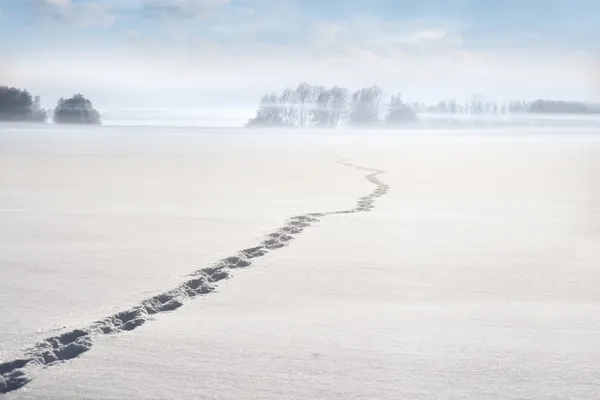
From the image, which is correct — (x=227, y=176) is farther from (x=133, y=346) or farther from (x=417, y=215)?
(x=133, y=346)

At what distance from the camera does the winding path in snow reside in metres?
1.59

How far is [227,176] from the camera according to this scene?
24.8ft

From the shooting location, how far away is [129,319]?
6.47 feet

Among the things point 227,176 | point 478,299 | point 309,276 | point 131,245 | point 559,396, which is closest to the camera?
point 559,396

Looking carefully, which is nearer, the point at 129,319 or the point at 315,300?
the point at 129,319

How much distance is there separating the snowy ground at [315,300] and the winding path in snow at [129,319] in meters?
0.03

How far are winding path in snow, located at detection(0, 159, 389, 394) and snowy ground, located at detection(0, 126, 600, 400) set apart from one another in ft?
0.09

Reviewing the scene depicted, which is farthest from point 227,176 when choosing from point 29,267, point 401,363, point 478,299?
point 401,363

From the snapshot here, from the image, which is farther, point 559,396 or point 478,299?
point 478,299

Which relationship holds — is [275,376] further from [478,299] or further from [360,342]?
[478,299]

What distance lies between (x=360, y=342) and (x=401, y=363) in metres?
0.17

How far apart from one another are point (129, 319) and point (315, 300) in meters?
0.60

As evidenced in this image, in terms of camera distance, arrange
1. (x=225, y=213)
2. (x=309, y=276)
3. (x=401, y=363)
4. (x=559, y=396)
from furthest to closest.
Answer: (x=225, y=213) → (x=309, y=276) → (x=401, y=363) → (x=559, y=396)

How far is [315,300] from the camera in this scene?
221 cm
